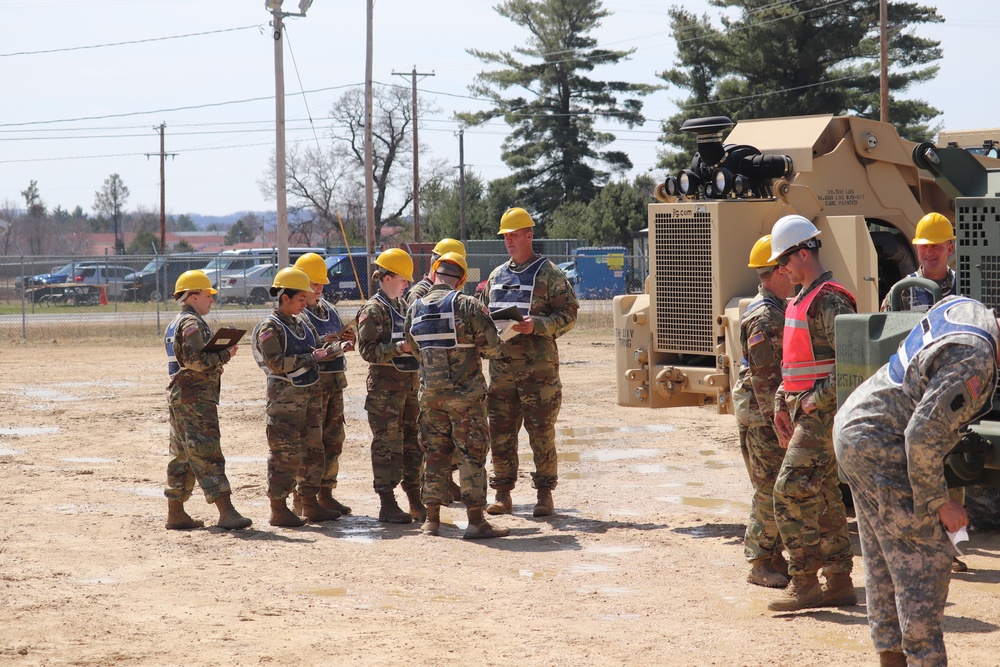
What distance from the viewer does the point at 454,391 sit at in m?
8.34

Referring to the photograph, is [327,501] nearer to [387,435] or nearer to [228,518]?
[387,435]

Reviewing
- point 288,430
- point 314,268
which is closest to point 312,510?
point 288,430

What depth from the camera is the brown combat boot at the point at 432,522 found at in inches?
335

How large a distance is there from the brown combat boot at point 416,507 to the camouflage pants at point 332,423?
2.02ft

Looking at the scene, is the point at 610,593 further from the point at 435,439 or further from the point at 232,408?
the point at 232,408

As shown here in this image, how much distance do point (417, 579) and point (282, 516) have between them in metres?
2.00

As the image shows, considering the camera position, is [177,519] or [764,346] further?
[177,519]

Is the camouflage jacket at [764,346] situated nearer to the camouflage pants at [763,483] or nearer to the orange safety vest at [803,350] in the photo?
the camouflage pants at [763,483]

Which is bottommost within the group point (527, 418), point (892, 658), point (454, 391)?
point (892, 658)

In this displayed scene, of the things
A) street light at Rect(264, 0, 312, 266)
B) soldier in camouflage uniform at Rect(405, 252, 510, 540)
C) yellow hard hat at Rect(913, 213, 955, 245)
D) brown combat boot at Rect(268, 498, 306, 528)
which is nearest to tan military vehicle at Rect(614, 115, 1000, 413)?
yellow hard hat at Rect(913, 213, 955, 245)

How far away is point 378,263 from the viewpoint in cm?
898

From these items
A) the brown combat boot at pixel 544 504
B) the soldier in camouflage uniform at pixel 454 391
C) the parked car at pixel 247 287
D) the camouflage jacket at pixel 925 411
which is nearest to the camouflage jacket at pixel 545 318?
the soldier in camouflage uniform at pixel 454 391

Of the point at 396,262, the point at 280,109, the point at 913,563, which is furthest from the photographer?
the point at 280,109

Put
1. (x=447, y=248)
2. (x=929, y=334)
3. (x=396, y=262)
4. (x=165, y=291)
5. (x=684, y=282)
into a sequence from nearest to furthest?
(x=929, y=334) < (x=396, y=262) < (x=684, y=282) < (x=447, y=248) < (x=165, y=291)
